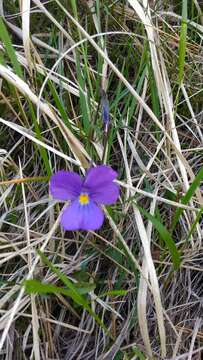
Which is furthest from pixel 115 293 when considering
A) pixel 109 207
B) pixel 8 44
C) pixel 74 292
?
pixel 8 44

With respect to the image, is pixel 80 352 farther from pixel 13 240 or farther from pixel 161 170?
pixel 161 170

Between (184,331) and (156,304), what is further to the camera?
(184,331)

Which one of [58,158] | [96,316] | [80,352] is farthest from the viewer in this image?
[58,158]

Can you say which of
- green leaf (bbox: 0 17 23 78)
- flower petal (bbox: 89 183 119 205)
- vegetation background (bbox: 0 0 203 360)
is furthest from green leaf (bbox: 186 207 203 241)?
green leaf (bbox: 0 17 23 78)

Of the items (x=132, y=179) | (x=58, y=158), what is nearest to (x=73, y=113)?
(x=58, y=158)

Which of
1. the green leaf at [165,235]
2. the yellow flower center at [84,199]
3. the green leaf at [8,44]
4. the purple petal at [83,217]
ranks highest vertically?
the green leaf at [8,44]

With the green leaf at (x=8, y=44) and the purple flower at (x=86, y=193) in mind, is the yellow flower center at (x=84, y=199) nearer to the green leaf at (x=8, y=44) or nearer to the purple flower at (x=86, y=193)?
the purple flower at (x=86, y=193)

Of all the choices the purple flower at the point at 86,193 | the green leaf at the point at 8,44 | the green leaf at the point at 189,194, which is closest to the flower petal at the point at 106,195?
the purple flower at the point at 86,193
